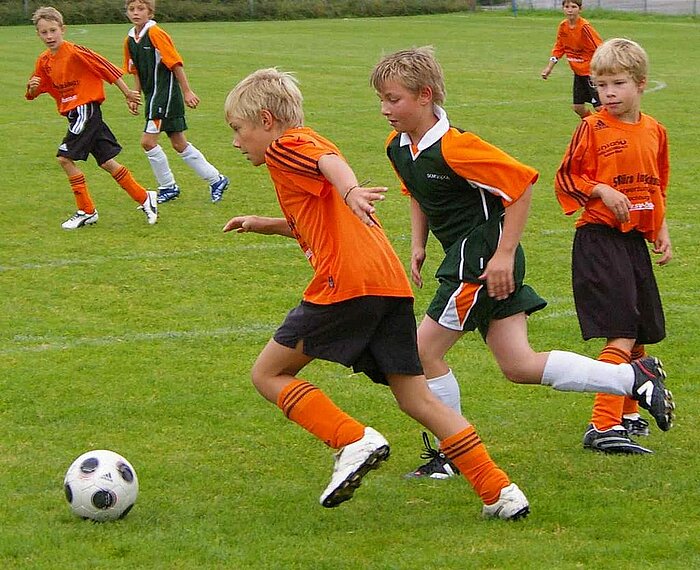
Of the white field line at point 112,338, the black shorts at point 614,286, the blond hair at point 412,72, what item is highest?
the blond hair at point 412,72

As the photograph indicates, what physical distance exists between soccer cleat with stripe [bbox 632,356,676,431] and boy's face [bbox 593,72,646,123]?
1.09m

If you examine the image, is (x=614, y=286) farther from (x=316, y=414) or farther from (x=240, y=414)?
(x=240, y=414)

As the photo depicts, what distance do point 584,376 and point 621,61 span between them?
1347mm

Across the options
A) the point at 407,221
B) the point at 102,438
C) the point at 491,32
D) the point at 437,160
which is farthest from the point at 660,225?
the point at 491,32

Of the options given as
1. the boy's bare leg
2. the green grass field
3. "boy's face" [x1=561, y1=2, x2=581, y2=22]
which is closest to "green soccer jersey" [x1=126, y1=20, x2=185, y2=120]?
the green grass field

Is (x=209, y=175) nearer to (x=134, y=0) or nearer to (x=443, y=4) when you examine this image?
(x=134, y=0)

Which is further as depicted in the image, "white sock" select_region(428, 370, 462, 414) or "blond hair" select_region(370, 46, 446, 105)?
"white sock" select_region(428, 370, 462, 414)

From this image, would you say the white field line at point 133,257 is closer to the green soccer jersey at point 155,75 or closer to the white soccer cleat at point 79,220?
the white soccer cleat at point 79,220

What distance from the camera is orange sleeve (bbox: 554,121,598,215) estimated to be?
505 cm

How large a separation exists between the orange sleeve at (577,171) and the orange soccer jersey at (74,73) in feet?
19.7

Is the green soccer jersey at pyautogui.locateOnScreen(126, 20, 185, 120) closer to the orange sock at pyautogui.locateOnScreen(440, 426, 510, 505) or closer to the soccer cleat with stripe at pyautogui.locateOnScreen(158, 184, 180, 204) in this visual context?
the soccer cleat with stripe at pyautogui.locateOnScreen(158, 184, 180, 204)

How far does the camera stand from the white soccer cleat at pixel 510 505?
4.29 m

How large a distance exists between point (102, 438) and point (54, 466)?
0.38 meters

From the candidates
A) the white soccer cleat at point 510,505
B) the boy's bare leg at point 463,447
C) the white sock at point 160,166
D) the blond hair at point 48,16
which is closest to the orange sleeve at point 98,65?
the blond hair at point 48,16
